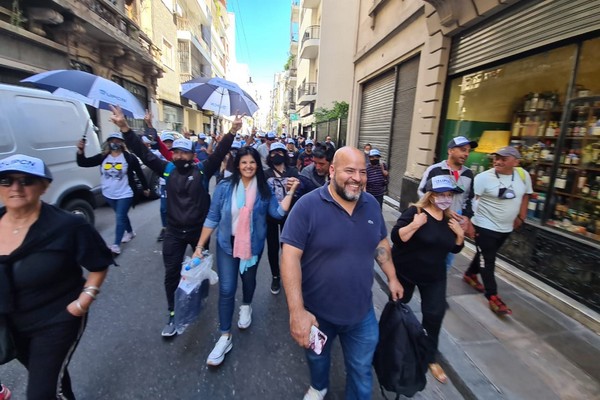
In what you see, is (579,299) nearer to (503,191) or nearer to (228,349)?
(503,191)

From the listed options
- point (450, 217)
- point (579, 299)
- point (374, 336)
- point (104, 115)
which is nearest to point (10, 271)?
point (374, 336)

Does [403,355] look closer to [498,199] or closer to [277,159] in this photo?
[498,199]

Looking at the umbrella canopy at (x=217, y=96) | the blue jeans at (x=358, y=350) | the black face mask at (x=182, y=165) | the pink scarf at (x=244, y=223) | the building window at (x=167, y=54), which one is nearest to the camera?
the blue jeans at (x=358, y=350)

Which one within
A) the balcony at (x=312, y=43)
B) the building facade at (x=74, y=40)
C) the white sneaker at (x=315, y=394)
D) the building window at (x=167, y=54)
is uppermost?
the balcony at (x=312, y=43)

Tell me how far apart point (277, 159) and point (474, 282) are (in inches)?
125

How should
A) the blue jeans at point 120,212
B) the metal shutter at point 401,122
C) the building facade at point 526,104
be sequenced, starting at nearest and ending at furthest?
the building facade at point 526,104 → the blue jeans at point 120,212 → the metal shutter at point 401,122

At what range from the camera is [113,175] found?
4695 millimetres

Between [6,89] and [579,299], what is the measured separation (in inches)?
307

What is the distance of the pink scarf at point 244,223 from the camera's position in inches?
103

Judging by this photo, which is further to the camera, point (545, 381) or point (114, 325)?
point (114, 325)

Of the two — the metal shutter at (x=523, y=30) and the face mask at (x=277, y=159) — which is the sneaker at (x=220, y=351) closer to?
the face mask at (x=277, y=159)

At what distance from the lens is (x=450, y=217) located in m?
2.39

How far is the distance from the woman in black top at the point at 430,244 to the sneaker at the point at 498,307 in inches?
54.8

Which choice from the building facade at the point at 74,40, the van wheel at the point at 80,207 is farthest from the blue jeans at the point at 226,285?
the building facade at the point at 74,40
